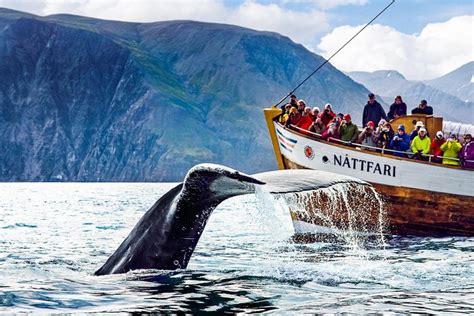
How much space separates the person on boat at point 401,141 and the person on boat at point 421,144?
0.49 ft

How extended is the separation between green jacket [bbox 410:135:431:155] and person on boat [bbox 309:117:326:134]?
2.07m

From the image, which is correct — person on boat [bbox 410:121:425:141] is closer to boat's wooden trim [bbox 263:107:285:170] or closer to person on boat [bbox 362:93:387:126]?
person on boat [bbox 362:93:387:126]

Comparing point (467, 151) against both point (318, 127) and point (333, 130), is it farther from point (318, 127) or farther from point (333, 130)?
point (318, 127)

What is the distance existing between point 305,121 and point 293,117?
1.05 feet

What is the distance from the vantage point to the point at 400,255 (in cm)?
1195

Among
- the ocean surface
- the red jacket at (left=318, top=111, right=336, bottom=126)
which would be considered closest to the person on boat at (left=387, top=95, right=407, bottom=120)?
the red jacket at (left=318, top=111, right=336, bottom=126)

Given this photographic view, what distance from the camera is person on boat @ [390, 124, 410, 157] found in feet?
52.5

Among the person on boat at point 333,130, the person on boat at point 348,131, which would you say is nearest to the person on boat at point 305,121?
the person on boat at point 333,130

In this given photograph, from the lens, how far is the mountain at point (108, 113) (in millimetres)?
149875

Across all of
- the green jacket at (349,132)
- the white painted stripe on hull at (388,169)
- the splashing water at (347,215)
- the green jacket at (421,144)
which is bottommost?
the splashing water at (347,215)

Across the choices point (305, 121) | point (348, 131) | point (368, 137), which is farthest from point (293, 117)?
point (368, 137)

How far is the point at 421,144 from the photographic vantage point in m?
16.0

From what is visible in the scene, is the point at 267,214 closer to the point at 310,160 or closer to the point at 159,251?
the point at 159,251

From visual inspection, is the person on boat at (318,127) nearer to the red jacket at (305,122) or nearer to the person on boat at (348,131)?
the red jacket at (305,122)
